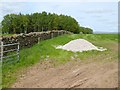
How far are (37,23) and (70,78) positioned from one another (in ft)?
250

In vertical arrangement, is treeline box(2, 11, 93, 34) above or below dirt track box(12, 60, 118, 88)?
above

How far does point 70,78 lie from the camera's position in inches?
441

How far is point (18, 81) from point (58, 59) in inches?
222

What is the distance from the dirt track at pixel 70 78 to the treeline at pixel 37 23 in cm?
6862

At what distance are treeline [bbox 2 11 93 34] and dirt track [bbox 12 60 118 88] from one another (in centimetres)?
6862

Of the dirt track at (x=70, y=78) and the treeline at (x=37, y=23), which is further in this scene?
the treeline at (x=37, y=23)

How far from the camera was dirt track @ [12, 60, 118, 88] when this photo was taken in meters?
9.65

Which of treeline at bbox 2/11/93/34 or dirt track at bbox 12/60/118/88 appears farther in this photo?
treeline at bbox 2/11/93/34

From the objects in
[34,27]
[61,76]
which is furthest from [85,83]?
[34,27]

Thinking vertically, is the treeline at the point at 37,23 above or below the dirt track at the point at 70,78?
above

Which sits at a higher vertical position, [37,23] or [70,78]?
[37,23]

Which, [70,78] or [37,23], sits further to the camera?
[37,23]

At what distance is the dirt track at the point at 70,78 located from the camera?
9648mm

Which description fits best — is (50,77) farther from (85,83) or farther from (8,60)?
(8,60)
